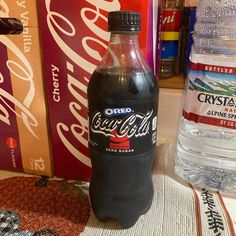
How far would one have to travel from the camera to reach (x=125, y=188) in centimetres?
47

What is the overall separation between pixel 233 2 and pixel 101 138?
15.3 inches

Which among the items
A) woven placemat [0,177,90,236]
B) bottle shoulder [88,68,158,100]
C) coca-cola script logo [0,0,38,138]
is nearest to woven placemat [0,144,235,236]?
woven placemat [0,177,90,236]

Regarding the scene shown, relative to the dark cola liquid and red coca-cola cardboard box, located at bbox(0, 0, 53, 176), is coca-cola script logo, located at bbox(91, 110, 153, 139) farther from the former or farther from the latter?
red coca-cola cardboard box, located at bbox(0, 0, 53, 176)

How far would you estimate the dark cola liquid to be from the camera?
0.42 m

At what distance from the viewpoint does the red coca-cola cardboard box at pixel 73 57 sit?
1.60 ft

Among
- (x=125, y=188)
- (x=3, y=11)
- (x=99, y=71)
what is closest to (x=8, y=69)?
(x=3, y=11)

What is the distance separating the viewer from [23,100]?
581 millimetres

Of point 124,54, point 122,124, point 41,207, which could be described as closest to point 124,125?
point 122,124

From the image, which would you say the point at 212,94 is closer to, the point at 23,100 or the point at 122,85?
the point at 122,85

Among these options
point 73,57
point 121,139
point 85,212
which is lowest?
point 85,212

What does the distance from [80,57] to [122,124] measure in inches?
7.1

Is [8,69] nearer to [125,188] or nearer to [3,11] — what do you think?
[3,11]

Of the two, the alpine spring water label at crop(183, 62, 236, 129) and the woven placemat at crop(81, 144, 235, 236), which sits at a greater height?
the alpine spring water label at crop(183, 62, 236, 129)

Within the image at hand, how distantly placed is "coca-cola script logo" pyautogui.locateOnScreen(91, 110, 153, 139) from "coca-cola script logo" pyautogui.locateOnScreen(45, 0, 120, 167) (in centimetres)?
13
